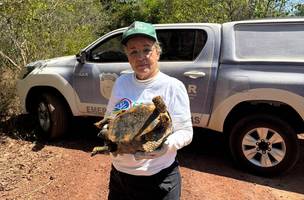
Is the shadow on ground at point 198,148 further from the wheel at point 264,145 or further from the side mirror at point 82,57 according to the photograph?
the side mirror at point 82,57

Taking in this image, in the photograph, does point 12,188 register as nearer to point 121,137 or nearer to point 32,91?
point 32,91


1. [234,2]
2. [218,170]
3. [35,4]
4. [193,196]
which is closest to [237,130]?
[218,170]

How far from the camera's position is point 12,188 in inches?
185

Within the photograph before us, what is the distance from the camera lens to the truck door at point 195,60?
504cm

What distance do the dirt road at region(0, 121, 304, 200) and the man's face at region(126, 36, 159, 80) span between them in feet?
7.97

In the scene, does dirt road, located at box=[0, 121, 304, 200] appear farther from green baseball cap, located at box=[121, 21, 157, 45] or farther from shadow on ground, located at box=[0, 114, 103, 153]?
green baseball cap, located at box=[121, 21, 157, 45]

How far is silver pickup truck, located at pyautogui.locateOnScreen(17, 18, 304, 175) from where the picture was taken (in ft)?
15.5

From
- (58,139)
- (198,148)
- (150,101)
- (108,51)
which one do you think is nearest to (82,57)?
(108,51)

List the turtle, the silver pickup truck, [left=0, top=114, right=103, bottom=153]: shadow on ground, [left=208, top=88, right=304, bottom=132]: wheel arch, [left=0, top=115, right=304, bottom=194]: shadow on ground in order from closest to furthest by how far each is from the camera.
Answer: the turtle → [left=208, top=88, right=304, bottom=132]: wheel arch → the silver pickup truck → [left=0, top=115, right=304, bottom=194]: shadow on ground → [left=0, top=114, right=103, bottom=153]: shadow on ground

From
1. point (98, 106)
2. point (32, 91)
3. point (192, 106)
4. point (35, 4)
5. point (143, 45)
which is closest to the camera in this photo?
point (143, 45)

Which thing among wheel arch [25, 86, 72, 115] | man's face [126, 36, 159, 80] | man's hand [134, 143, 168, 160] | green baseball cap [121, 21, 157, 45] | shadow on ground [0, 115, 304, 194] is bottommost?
shadow on ground [0, 115, 304, 194]

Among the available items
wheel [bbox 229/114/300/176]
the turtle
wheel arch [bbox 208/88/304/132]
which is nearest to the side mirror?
wheel arch [bbox 208/88/304/132]

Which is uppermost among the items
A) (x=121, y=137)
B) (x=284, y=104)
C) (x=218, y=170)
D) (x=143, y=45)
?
(x=143, y=45)

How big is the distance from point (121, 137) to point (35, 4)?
18.0 ft
